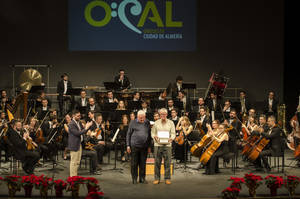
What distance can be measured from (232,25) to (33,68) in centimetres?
753

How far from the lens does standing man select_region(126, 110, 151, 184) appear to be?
8.90 meters

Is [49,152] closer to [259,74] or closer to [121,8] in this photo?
[121,8]

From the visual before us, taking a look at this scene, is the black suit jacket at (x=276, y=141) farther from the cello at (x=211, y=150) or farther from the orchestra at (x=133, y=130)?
the cello at (x=211, y=150)

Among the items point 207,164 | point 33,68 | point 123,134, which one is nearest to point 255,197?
point 207,164

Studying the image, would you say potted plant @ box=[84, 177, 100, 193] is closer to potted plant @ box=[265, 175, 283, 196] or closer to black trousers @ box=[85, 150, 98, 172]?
black trousers @ box=[85, 150, 98, 172]

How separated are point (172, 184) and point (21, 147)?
11.0 ft

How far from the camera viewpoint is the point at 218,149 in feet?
33.0

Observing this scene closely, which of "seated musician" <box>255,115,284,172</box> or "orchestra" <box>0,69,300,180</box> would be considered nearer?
"orchestra" <box>0,69,300,180</box>

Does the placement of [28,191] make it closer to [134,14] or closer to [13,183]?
[13,183]

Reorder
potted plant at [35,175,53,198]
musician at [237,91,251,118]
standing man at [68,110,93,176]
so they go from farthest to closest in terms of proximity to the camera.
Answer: musician at [237,91,251,118] → standing man at [68,110,93,176] → potted plant at [35,175,53,198]

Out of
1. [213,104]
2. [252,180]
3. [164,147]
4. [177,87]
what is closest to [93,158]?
[164,147]

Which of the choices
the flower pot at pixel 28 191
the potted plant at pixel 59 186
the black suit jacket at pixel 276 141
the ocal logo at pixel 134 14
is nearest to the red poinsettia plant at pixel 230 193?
the potted plant at pixel 59 186

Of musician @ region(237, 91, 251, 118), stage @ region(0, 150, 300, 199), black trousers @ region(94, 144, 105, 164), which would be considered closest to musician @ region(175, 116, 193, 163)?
stage @ region(0, 150, 300, 199)

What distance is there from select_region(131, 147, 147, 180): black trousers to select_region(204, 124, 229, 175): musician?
5.64 feet
